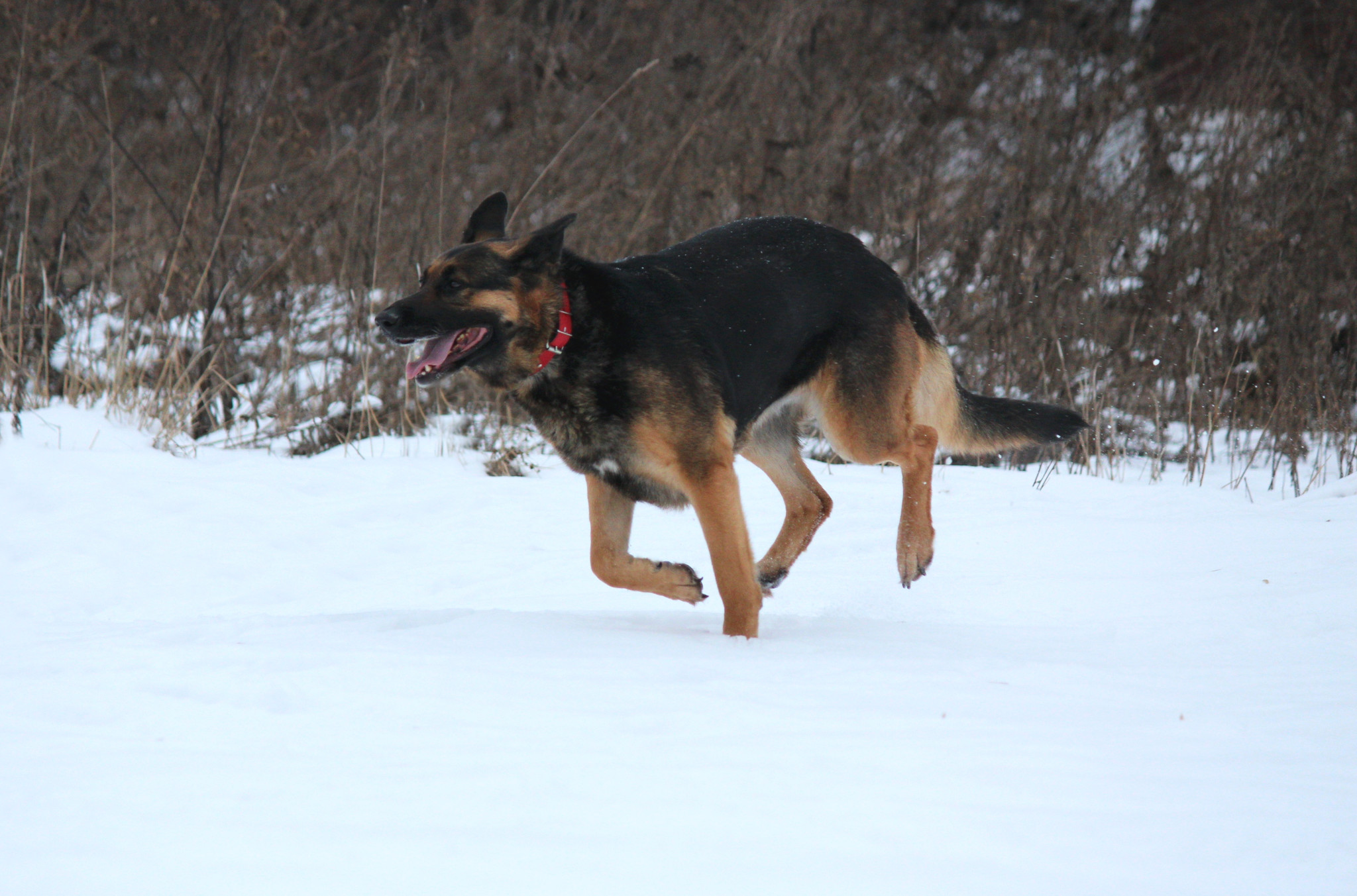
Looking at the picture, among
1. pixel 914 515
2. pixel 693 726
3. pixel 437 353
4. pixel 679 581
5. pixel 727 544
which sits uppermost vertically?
pixel 437 353

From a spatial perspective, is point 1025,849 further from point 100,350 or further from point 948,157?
point 948,157

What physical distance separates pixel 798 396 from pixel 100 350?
540 centimetres

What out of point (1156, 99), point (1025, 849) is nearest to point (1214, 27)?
point (1156, 99)

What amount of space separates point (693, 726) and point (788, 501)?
2.28m

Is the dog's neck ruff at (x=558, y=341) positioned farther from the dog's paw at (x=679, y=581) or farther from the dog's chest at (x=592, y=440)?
the dog's paw at (x=679, y=581)

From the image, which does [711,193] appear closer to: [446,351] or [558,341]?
[558,341]

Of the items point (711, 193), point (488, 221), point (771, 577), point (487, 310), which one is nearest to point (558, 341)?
point (487, 310)

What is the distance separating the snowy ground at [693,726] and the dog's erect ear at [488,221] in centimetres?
132

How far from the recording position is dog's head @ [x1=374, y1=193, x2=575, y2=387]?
11.0 ft

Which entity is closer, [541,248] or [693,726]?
[693,726]

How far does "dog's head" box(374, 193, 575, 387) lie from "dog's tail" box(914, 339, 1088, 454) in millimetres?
1735

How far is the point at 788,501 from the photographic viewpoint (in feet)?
15.1

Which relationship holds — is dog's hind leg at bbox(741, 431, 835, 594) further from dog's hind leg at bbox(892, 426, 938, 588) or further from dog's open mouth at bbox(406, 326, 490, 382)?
dog's open mouth at bbox(406, 326, 490, 382)

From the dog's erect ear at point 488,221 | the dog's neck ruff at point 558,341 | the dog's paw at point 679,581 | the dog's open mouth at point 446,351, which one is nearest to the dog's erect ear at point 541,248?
the dog's neck ruff at point 558,341
